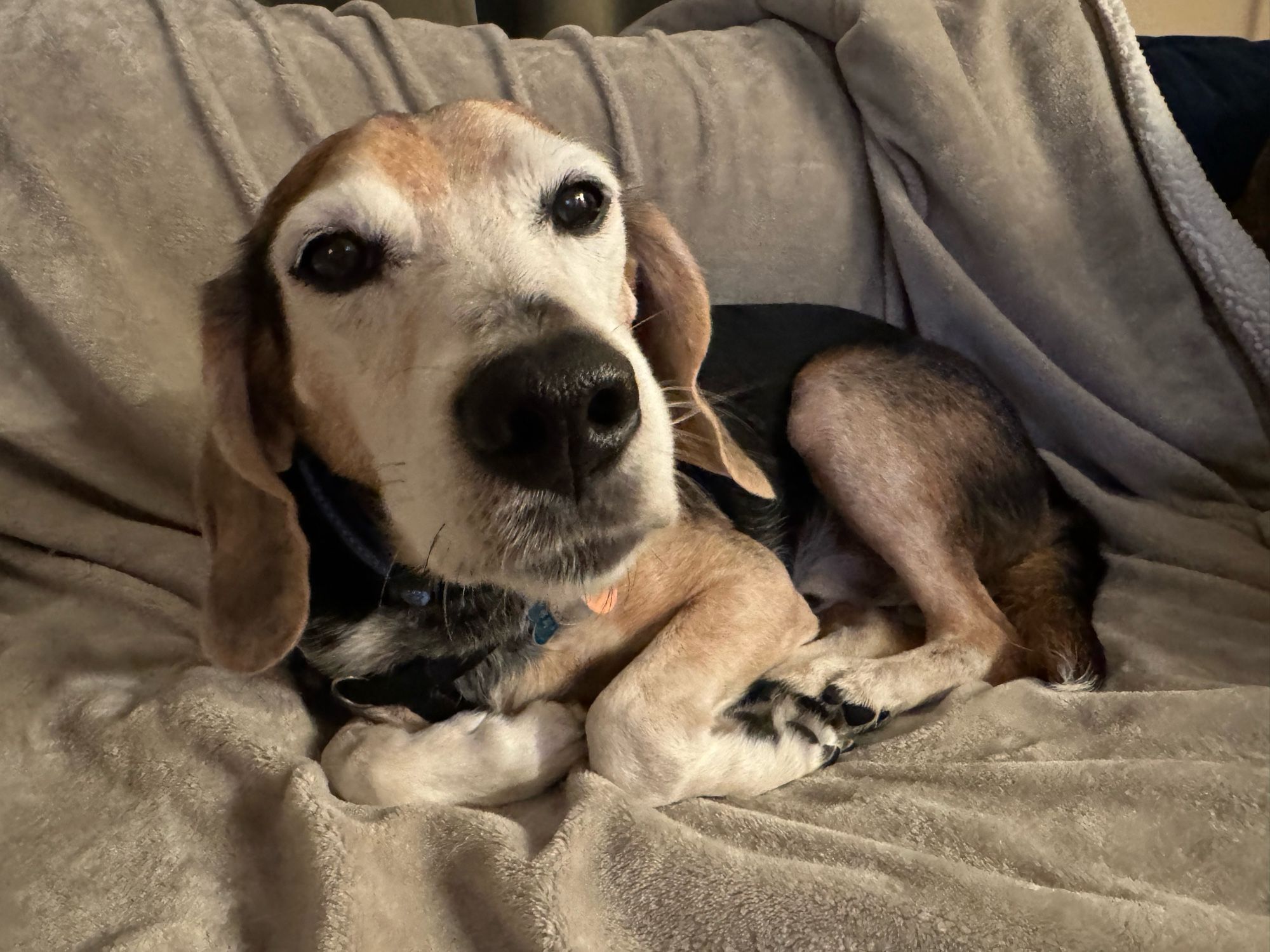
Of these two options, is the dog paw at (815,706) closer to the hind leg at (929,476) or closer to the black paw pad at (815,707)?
the black paw pad at (815,707)

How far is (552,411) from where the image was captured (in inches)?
38.3

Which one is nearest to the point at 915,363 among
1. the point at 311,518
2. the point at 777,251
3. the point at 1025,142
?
the point at 777,251

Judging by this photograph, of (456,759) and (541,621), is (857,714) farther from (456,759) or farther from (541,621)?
(456,759)

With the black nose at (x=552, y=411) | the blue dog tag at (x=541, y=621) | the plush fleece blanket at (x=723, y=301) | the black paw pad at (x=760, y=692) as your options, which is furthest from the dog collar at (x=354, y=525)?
the black paw pad at (x=760, y=692)

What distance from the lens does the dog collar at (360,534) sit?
152 cm

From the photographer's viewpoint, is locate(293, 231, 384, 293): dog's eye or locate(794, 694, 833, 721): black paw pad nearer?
locate(293, 231, 384, 293): dog's eye

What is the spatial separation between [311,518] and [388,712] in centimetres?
42

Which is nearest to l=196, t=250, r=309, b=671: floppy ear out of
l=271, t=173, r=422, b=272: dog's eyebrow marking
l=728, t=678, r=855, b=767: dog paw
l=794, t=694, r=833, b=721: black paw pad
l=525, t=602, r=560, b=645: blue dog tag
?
l=271, t=173, r=422, b=272: dog's eyebrow marking

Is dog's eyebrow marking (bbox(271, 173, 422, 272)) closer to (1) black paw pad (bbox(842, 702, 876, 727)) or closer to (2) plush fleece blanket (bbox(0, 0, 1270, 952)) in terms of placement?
(2) plush fleece blanket (bbox(0, 0, 1270, 952))

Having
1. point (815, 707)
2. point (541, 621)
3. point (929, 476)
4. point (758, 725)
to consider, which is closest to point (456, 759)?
point (541, 621)

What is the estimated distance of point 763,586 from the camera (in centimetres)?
176

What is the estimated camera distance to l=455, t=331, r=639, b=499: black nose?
96 cm

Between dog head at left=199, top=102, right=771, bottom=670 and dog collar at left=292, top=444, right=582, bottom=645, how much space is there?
6cm

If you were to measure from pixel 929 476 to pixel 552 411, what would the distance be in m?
1.41
